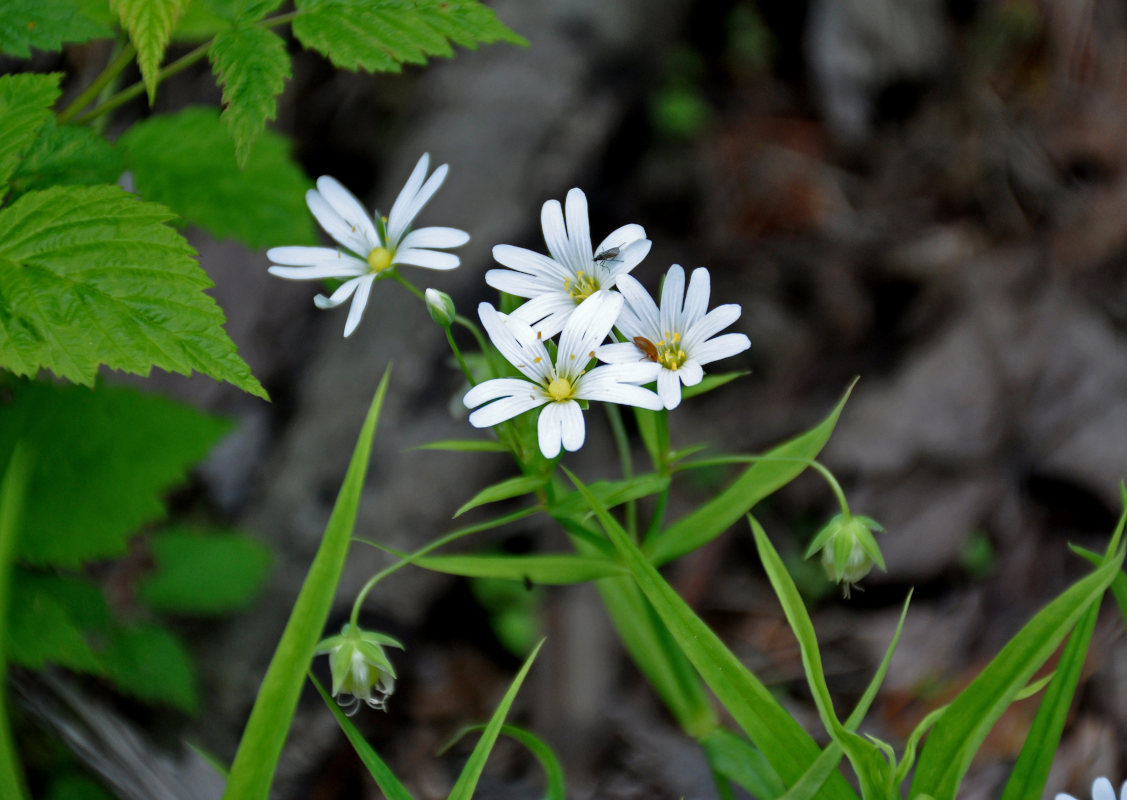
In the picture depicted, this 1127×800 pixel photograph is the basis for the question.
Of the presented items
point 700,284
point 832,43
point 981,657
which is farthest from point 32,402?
point 832,43

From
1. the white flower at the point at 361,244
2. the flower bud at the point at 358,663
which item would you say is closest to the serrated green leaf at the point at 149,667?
the flower bud at the point at 358,663

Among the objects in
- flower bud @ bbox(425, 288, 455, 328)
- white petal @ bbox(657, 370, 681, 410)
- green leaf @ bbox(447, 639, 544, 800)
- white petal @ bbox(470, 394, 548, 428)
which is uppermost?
flower bud @ bbox(425, 288, 455, 328)

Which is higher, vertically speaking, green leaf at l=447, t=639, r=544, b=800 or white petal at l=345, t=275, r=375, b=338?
white petal at l=345, t=275, r=375, b=338

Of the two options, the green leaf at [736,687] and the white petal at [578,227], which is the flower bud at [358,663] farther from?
the white petal at [578,227]

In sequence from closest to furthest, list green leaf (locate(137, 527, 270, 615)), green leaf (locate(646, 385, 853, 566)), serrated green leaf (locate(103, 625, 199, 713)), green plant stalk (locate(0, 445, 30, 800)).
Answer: green plant stalk (locate(0, 445, 30, 800)), green leaf (locate(646, 385, 853, 566)), serrated green leaf (locate(103, 625, 199, 713)), green leaf (locate(137, 527, 270, 615))

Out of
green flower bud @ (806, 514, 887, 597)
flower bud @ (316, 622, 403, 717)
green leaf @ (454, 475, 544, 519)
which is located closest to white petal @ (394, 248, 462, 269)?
green leaf @ (454, 475, 544, 519)

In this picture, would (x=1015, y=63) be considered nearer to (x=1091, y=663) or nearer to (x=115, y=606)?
(x=1091, y=663)

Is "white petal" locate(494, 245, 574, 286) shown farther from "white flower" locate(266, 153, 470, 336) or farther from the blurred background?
the blurred background
